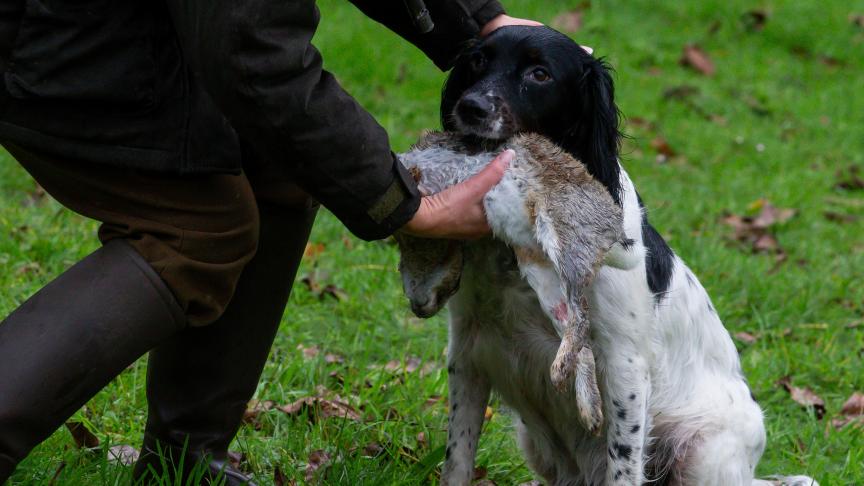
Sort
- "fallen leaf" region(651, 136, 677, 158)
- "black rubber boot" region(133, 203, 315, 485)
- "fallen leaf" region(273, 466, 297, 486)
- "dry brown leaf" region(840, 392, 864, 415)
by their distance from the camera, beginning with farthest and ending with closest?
"fallen leaf" region(651, 136, 677, 158) → "dry brown leaf" region(840, 392, 864, 415) → "fallen leaf" region(273, 466, 297, 486) → "black rubber boot" region(133, 203, 315, 485)

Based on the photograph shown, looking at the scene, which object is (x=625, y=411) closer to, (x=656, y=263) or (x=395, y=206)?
(x=656, y=263)

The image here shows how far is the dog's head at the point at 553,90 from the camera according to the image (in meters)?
3.04

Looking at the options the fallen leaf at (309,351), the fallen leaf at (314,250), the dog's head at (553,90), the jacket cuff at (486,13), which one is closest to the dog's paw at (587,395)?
the dog's head at (553,90)

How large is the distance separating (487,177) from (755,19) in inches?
352

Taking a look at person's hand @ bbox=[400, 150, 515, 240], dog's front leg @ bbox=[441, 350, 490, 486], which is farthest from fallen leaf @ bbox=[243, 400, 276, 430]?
person's hand @ bbox=[400, 150, 515, 240]

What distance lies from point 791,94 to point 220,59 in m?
8.20

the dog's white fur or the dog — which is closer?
the dog

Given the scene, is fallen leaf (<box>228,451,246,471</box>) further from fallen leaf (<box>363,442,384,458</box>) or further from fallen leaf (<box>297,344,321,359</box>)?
fallen leaf (<box>297,344,321,359</box>)

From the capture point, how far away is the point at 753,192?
7258 millimetres

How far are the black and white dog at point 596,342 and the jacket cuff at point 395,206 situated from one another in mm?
529

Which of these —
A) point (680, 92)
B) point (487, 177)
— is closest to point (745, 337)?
point (487, 177)

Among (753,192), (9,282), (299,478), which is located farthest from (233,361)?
(753,192)

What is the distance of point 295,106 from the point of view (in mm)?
2166

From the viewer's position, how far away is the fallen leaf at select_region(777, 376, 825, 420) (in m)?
4.26
